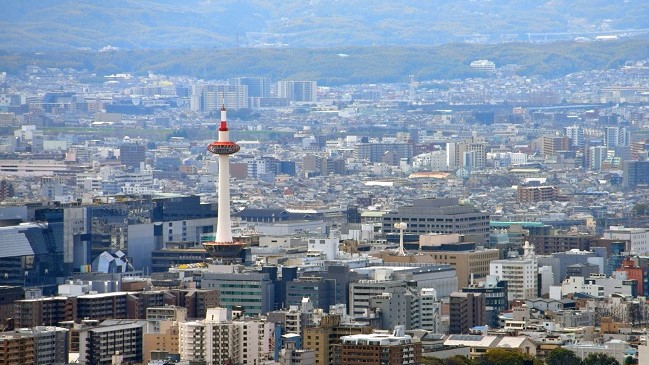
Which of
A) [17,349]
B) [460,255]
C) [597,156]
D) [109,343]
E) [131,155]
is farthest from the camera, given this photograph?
[597,156]

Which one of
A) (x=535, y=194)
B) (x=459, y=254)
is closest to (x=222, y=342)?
(x=459, y=254)

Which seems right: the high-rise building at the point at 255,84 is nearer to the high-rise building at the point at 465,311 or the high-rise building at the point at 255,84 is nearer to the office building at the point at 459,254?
the office building at the point at 459,254

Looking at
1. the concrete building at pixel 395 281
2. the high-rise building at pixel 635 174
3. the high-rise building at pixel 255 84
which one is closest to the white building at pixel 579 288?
the concrete building at pixel 395 281

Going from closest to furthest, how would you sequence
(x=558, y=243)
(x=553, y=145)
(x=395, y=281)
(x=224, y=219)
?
(x=395, y=281) → (x=224, y=219) → (x=558, y=243) → (x=553, y=145)

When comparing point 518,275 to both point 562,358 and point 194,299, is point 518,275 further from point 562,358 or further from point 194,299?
point 562,358

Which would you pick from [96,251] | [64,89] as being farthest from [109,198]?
[64,89]

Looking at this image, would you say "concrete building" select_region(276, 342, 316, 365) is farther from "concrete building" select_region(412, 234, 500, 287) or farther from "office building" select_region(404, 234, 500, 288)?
"concrete building" select_region(412, 234, 500, 287)
